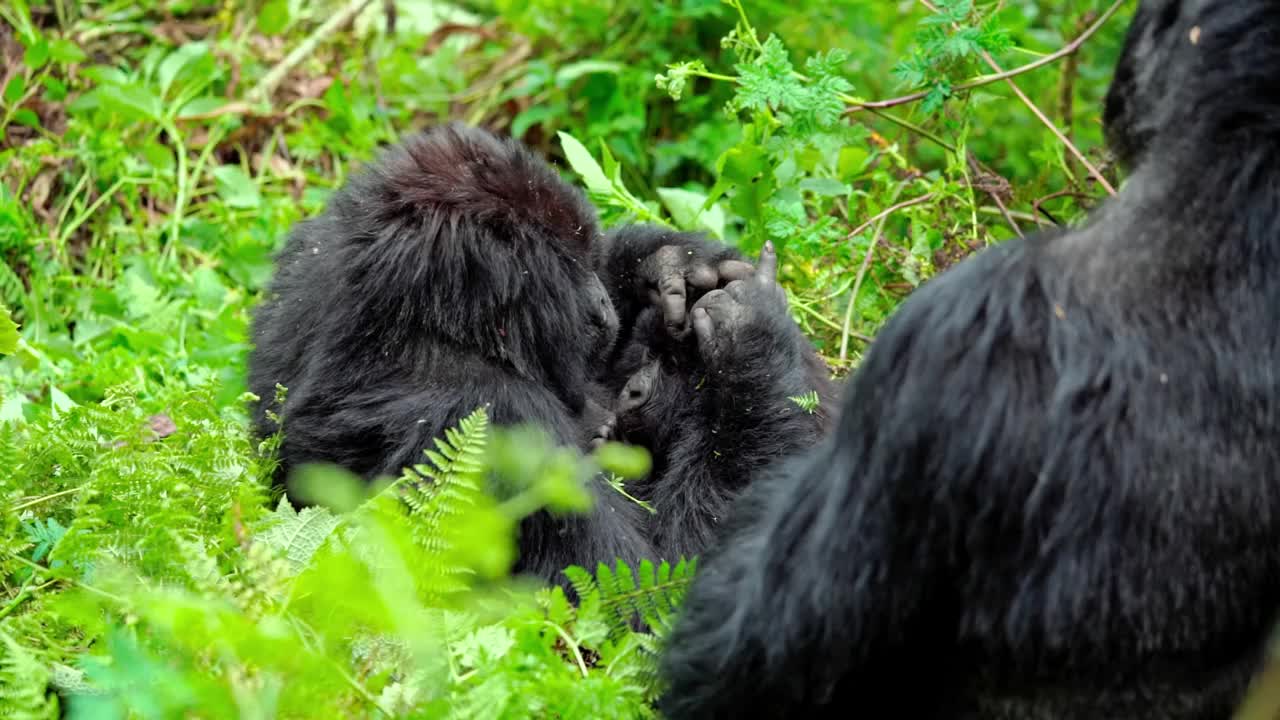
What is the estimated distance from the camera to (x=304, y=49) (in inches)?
244

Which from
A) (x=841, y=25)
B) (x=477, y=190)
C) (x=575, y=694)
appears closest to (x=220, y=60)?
(x=841, y=25)

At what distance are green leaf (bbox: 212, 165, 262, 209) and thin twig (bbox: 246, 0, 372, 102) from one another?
0.58m

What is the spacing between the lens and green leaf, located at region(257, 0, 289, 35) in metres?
6.24

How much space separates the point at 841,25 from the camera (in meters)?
6.17

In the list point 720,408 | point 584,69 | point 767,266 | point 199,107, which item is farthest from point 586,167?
point 199,107

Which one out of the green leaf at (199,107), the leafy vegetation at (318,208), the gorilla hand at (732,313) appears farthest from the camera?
the green leaf at (199,107)

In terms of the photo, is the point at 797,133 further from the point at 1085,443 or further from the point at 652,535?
the point at 1085,443

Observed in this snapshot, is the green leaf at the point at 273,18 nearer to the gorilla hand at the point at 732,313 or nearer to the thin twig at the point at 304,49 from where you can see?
the thin twig at the point at 304,49

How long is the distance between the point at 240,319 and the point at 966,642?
10.6ft

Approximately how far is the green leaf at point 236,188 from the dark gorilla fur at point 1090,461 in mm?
3828

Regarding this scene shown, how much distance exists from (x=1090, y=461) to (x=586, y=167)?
246 centimetres

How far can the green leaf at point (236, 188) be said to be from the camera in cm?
536

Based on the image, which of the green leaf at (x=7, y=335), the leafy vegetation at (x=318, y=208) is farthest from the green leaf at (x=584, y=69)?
the green leaf at (x=7, y=335)

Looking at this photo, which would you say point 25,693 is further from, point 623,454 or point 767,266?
point 767,266
